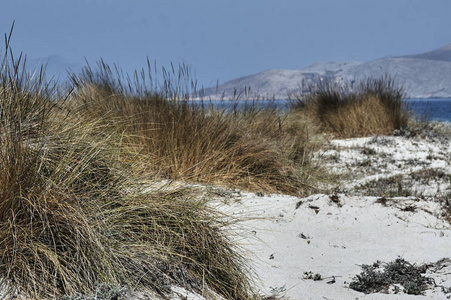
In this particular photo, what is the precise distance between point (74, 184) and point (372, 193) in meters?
3.69

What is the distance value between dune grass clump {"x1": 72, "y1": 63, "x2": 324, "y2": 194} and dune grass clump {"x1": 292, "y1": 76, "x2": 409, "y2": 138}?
4.84 meters

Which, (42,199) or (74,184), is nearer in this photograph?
(42,199)

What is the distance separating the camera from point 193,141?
15.8 feet

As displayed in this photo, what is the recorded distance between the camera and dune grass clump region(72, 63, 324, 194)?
464 cm

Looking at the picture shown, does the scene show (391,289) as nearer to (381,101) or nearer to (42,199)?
(42,199)

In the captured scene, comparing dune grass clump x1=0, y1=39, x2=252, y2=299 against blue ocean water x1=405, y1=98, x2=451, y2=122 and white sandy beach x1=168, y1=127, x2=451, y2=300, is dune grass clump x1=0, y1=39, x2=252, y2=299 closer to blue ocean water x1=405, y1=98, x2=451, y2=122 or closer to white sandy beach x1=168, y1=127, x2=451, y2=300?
white sandy beach x1=168, y1=127, x2=451, y2=300

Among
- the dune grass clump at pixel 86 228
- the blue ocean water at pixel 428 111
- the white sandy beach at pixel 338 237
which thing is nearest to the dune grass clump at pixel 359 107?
the blue ocean water at pixel 428 111

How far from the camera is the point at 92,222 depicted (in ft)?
7.48

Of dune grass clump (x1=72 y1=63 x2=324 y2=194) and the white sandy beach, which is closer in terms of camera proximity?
the white sandy beach

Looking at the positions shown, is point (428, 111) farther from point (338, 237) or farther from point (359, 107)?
point (338, 237)

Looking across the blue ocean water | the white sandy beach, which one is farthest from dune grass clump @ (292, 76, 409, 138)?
the white sandy beach

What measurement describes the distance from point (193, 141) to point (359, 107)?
6.56m

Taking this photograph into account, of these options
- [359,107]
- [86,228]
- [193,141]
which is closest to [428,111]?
[359,107]

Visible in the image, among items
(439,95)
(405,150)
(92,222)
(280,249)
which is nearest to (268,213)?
(280,249)
